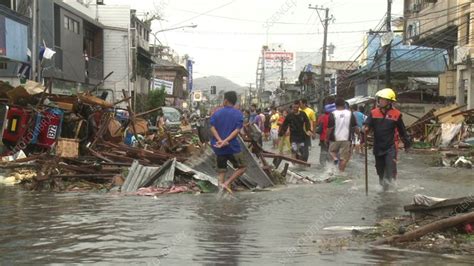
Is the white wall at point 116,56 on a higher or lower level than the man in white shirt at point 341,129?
higher

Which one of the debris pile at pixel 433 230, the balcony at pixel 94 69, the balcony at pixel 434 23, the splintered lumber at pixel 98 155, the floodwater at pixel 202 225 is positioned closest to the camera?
the floodwater at pixel 202 225

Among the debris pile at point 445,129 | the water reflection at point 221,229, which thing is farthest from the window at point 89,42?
the water reflection at point 221,229

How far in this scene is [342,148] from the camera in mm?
13672

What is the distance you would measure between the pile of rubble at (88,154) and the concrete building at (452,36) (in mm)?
17909

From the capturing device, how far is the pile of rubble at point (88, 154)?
36.6 feet

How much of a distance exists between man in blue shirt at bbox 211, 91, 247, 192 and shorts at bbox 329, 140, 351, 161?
13.1 ft

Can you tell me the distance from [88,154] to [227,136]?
514cm

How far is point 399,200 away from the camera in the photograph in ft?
31.4

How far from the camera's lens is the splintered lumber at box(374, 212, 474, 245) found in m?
6.29

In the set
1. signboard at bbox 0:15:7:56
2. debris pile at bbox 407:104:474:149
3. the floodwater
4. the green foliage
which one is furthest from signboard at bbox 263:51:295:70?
the floodwater

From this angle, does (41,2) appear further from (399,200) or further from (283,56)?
(283,56)

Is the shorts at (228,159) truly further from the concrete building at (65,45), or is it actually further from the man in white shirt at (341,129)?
the concrete building at (65,45)

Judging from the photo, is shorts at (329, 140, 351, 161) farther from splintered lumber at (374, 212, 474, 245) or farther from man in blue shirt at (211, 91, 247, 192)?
splintered lumber at (374, 212, 474, 245)

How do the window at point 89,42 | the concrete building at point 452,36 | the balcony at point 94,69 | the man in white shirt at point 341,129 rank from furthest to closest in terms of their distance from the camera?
the window at point 89,42
the balcony at point 94,69
the concrete building at point 452,36
the man in white shirt at point 341,129
